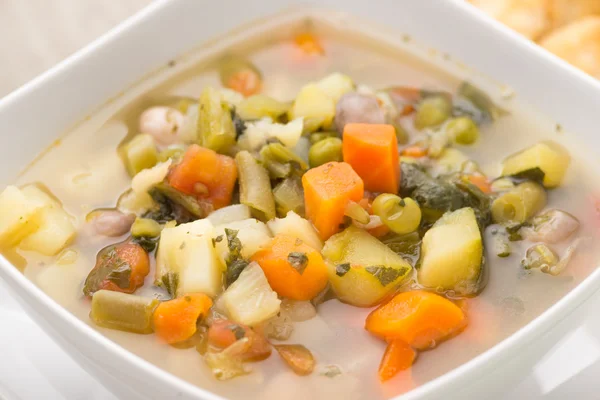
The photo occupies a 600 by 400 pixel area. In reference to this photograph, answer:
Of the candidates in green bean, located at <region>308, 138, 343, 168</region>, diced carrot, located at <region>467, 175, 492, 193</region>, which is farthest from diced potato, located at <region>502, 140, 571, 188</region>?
green bean, located at <region>308, 138, 343, 168</region>

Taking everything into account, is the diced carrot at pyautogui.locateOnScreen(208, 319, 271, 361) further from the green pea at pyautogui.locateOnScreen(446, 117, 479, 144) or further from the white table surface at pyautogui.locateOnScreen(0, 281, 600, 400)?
the green pea at pyautogui.locateOnScreen(446, 117, 479, 144)

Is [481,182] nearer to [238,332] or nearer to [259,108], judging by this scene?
[259,108]

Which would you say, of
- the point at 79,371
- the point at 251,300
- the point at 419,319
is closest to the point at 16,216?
the point at 79,371

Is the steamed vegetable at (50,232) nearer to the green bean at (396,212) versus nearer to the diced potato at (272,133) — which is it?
the diced potato at (272,133)

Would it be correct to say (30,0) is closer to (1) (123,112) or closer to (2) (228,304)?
(1) (123,112)


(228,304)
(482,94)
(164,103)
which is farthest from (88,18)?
(228,304)

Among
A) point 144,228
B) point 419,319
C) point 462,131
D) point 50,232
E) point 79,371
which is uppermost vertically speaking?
point 462,131

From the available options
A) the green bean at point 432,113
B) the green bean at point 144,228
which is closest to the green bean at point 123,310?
the green bean at point 144,228
